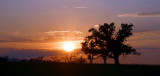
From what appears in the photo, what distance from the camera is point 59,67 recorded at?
2316 centimetres

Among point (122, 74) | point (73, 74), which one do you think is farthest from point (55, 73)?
point (122, 74)

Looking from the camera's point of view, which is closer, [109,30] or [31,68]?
[31,68]

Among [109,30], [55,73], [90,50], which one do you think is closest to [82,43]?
[90,50]

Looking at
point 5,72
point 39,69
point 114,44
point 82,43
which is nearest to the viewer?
point 5,72

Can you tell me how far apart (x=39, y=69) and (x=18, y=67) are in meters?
2.14

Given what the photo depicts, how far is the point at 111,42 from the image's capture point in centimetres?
4312

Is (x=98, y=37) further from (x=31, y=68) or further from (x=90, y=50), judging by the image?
(x=31, y=68)

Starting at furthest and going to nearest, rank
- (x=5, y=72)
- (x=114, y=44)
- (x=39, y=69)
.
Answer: (x=114, y=44) < (x=39, y=69) < (x=5, y=72)

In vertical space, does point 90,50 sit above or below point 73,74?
above

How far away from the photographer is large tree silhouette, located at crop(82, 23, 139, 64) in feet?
142

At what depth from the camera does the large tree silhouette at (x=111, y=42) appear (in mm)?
43156

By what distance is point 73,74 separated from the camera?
65.9 feet

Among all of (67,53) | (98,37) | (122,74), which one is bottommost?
(122,74)

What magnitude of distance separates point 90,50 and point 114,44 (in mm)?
5065
